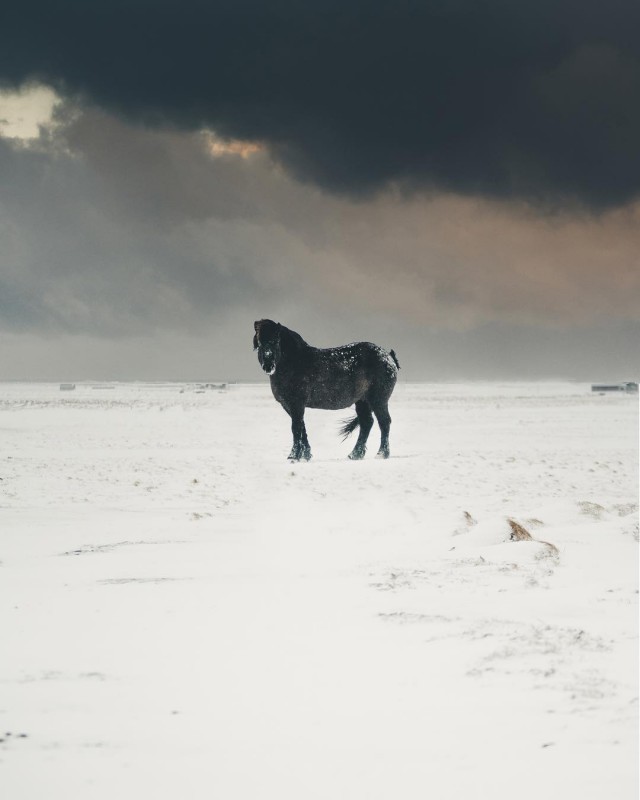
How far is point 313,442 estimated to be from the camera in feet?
48.2

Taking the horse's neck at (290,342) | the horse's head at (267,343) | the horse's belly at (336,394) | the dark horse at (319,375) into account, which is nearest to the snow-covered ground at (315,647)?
the horse's head at (267,343)

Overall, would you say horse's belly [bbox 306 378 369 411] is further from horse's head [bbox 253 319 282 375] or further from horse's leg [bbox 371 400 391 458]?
horse's head [bbox 253 319 282 375]

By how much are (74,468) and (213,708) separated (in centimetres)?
825

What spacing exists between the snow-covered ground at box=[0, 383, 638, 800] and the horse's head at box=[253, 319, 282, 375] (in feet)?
7.75

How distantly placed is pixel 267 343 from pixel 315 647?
7029 millimetres

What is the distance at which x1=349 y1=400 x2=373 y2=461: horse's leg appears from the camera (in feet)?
36.6

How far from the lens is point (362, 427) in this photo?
1160cm

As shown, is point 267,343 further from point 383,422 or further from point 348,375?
point 383,422

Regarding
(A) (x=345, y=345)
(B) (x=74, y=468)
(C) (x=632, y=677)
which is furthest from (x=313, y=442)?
(C) (x=632, y=677)

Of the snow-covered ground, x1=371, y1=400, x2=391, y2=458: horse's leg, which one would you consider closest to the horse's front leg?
x1=371, y1=400, x2=391, y2=458: horse's leg

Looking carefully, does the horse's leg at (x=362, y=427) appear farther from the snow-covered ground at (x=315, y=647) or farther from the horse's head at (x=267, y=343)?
the snow-covered ground at (x=315, y=647)

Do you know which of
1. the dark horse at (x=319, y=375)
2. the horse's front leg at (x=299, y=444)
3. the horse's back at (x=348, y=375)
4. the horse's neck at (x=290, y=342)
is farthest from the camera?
the horse's front leg at (x=299, y=444)

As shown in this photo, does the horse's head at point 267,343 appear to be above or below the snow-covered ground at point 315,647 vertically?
above

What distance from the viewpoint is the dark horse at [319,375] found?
1016cm
